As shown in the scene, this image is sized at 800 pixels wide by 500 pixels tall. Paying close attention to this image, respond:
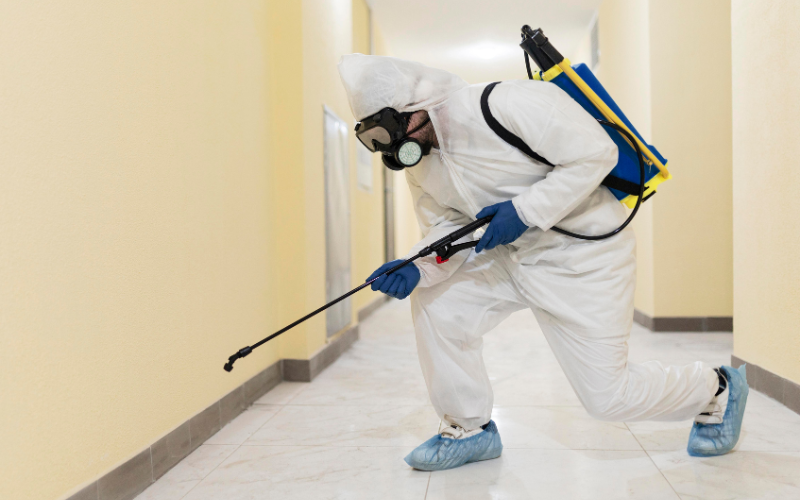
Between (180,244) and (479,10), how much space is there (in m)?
4.31

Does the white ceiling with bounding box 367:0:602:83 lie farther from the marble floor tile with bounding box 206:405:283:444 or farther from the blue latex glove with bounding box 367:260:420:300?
the blue latex glove with bounding box 367:260:420:300

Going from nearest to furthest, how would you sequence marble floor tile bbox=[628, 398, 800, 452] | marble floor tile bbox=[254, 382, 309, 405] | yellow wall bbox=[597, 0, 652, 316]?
marble floor tile bbox=[628, 398, 800, 452], marble floor tile bbox=[254, 382, 309, 405], yellow wall bbox=[597, 0, 652, 316]

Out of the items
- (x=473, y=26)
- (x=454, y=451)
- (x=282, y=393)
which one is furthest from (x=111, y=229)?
(x=473, y=26)

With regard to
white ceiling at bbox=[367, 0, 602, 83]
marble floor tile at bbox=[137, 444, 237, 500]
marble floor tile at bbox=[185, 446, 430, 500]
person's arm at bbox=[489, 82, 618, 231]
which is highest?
white ceiling at bbox=[367, 0, 602, 83]

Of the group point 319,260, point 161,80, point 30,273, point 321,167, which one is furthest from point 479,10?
point 30,273

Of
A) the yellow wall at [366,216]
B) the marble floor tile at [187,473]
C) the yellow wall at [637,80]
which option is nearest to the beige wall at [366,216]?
the yellow wall at [366,216]

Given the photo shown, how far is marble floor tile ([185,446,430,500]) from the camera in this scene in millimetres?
1478

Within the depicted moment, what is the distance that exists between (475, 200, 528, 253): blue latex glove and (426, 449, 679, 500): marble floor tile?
2.06 feet

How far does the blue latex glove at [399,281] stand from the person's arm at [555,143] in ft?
1.08

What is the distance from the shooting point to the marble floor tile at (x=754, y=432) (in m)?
1.72

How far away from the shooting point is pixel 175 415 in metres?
1.73

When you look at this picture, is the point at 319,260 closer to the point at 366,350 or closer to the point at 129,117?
the point at 366,350

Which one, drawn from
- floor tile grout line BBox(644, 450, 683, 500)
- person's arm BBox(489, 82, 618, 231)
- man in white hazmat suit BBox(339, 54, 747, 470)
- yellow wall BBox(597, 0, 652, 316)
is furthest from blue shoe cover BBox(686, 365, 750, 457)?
yellow wall BBox(597, 0, 652, 316)

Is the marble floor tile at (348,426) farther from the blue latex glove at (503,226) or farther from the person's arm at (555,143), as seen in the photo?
the person's arm at (555,143)
